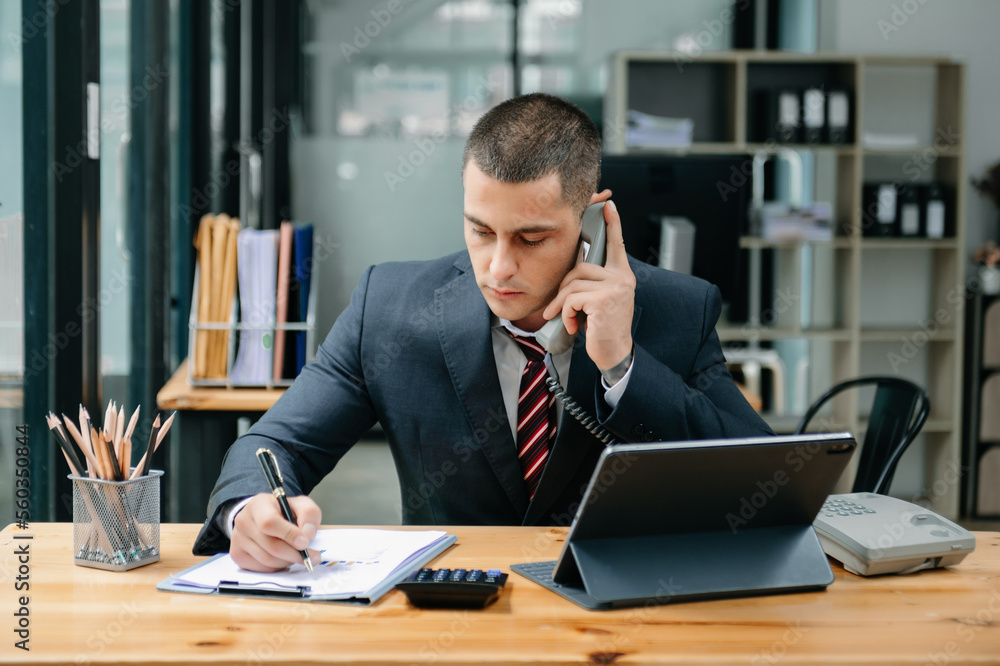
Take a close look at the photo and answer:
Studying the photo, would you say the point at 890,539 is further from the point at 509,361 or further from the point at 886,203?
the point at 886,203

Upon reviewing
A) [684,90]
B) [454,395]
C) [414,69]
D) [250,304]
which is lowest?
[454,395]

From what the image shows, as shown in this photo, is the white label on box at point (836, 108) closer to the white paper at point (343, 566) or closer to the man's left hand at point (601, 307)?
the man's left hand at point (601, 307)

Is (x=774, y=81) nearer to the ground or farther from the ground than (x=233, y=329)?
farther from the ground

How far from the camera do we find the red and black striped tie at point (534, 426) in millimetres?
1508

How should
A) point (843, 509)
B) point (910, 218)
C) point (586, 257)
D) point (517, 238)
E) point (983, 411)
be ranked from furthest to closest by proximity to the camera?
1. point (910, 218)
2. point (983, 411)
3. point (586, 257)
4. point (517, 238)
5. point (843, 509)

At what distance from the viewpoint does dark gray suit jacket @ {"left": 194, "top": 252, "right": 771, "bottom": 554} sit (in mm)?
1454

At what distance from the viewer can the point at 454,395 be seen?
1543 millimetres

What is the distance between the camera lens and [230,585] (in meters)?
1.00

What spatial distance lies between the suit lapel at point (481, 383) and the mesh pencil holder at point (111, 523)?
1.86 feet

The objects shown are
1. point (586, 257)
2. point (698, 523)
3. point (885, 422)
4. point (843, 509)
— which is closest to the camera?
point (698, 523)

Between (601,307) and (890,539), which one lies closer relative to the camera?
(890,539)

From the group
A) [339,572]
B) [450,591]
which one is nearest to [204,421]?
[339,572]

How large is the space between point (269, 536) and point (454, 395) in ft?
1.81

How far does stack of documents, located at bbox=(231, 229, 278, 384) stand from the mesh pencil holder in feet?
4.42
